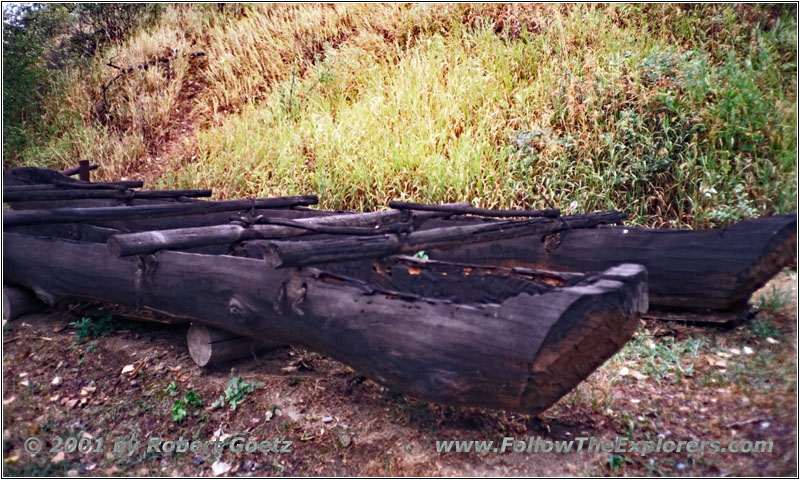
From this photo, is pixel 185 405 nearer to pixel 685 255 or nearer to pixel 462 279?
pixel 462 279

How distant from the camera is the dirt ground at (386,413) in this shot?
2.30m

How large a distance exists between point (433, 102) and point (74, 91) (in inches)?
243

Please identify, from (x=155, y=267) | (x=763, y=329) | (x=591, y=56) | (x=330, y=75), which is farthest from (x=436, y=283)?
(x=330, y=75)

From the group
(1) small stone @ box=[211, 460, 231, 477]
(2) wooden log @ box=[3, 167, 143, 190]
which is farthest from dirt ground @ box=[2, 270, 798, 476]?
(2) wooden log @ box=[3, 167, 143, 190]

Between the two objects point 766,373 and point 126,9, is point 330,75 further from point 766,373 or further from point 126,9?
point 766,373

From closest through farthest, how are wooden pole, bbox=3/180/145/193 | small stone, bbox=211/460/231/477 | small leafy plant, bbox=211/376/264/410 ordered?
small stone, bbox=211/460/231/477
small leafy plant, bbox=211/376/264/410
wooden pole, bbox=3/180/145/193

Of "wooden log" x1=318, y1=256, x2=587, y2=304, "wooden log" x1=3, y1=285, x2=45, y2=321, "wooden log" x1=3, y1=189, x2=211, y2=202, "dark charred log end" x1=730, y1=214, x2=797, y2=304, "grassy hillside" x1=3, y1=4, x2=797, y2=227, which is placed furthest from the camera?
"wooden log" x1=3, y1=189, x2=211, y2=202

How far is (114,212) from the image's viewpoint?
3.83 meters

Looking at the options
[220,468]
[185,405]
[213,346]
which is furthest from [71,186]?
[220,468]

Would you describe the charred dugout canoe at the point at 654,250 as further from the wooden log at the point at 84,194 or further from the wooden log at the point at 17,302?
the wooden log at the point at 84,194

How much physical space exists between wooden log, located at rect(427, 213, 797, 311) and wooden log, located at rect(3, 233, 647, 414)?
0.99m

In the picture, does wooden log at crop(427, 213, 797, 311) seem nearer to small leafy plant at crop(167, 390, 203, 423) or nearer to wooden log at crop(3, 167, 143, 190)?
small leafy plant at crop(167, 390, 203, 423)

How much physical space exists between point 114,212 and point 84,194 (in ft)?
4.15

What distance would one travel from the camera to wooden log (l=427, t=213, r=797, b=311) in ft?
9.11
